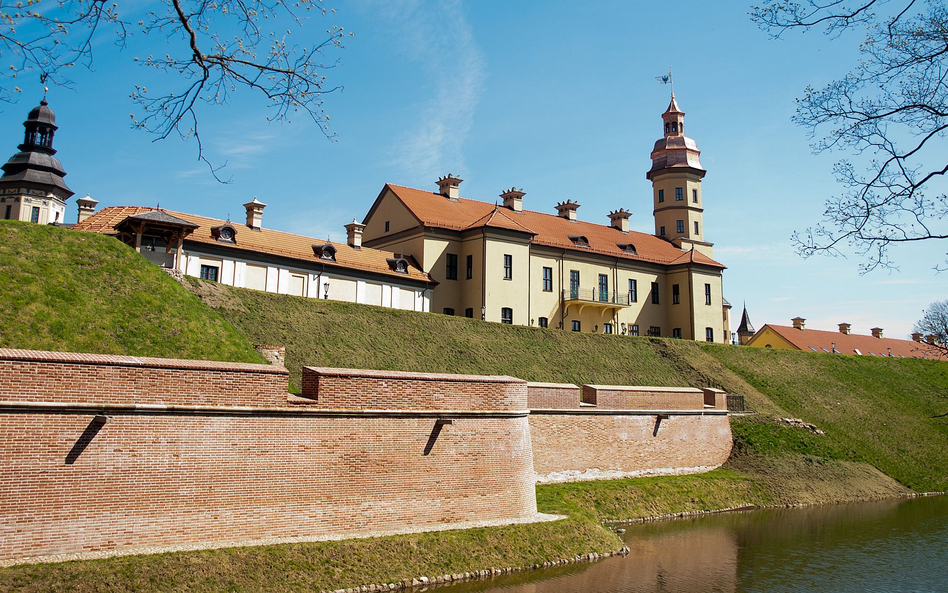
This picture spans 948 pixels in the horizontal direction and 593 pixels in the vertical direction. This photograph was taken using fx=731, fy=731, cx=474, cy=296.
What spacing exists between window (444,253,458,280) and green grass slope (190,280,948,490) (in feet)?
19.3

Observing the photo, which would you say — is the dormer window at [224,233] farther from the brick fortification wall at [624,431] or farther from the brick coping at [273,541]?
the brick coping at [273,541]

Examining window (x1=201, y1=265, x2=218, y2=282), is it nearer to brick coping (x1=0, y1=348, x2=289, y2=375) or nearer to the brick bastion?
the brick bastion

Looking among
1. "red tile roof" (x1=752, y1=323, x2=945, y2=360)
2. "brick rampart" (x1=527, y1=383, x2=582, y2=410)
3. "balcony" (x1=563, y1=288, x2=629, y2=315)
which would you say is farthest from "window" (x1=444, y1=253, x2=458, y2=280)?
Result: "red tile roof" (x1=752, y1=323, x2=945, y2=360)

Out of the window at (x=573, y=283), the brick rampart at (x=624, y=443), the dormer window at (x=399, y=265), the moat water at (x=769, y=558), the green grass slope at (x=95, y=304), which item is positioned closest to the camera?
the moat water at (x=769, y=558)

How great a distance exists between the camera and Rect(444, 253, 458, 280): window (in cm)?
4119

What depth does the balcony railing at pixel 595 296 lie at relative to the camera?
44969 millimetres

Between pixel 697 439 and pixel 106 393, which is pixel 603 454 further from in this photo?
pixel 106 393

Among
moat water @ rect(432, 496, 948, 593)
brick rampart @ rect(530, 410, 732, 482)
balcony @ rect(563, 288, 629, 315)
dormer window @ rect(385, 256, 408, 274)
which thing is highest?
dormer window @ rect(385, 256, 408, 274)

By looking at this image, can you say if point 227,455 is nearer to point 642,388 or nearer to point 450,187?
point 642,388

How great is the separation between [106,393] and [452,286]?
2955 centimetres

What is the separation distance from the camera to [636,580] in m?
15.4

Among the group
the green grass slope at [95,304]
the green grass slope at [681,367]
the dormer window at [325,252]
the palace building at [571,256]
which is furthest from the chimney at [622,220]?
the green grass slope at [95,304]

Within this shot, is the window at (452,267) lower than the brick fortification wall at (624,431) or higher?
higher

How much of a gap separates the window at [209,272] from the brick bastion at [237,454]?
66.8 ft
